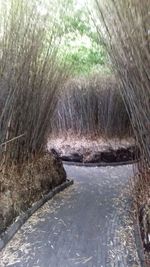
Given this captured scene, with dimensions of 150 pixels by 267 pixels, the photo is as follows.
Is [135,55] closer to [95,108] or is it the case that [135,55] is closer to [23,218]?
[23,218]

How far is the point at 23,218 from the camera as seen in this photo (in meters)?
3.25

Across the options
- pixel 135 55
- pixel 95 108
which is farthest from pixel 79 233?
pixel 95 108

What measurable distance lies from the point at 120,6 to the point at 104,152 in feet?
12.1

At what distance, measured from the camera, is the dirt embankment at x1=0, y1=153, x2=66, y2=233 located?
10.2ft

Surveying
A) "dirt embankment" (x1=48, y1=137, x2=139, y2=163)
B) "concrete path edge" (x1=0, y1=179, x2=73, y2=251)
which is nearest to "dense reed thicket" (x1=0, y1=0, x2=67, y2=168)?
"concrete path edge" (x1=0, y1=179, x2=73, y2=251)

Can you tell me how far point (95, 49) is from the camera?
6.91 metres

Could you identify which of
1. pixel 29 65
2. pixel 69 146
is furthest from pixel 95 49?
pixel 29 65

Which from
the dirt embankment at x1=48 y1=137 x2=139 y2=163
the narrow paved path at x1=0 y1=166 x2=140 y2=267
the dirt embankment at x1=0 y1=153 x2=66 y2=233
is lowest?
the narrow paved path at x1=0 y1=166 x2=140 y2=267

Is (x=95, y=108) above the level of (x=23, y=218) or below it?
above

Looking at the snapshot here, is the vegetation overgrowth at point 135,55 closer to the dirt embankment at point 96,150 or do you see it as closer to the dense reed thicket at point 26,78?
the dense reed thicket at point 26,78

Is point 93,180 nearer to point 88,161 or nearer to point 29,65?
point 88,161

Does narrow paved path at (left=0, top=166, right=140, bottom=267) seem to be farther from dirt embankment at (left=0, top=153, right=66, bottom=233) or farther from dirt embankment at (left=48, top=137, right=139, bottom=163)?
dirt embankment at (left=48, top=137, right=139, bottom=163)

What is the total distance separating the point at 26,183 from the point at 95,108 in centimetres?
297

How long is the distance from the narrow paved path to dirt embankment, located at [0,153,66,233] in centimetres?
13
